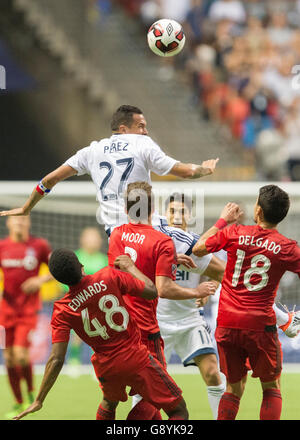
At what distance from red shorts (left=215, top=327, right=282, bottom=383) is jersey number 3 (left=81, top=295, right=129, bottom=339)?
0.91m

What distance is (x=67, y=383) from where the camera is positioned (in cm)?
930

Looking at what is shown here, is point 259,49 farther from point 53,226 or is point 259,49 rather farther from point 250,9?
point 53,226

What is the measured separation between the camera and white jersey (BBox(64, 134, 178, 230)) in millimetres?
6477

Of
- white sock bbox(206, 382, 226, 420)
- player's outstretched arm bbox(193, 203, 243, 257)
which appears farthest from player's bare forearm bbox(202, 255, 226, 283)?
white sock bbox(206, 382, 226, 420)

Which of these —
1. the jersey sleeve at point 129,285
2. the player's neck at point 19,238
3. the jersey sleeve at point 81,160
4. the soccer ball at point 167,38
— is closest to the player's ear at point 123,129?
the jersey sleeve at point 81,160

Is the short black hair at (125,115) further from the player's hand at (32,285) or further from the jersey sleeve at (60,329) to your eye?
the player's hand at (32,285)

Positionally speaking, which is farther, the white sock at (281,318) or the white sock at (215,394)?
the white sock at (215,394)

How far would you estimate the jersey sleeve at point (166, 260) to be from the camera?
5.78m

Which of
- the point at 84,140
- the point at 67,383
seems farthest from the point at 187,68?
the point at 67,383

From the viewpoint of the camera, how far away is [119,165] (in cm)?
655

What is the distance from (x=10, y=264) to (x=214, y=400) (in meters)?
2.70

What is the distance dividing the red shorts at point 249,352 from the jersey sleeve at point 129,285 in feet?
2.68

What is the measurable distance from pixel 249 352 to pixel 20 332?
2.94 meters

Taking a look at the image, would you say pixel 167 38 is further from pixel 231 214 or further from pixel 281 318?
pixel 281 318
